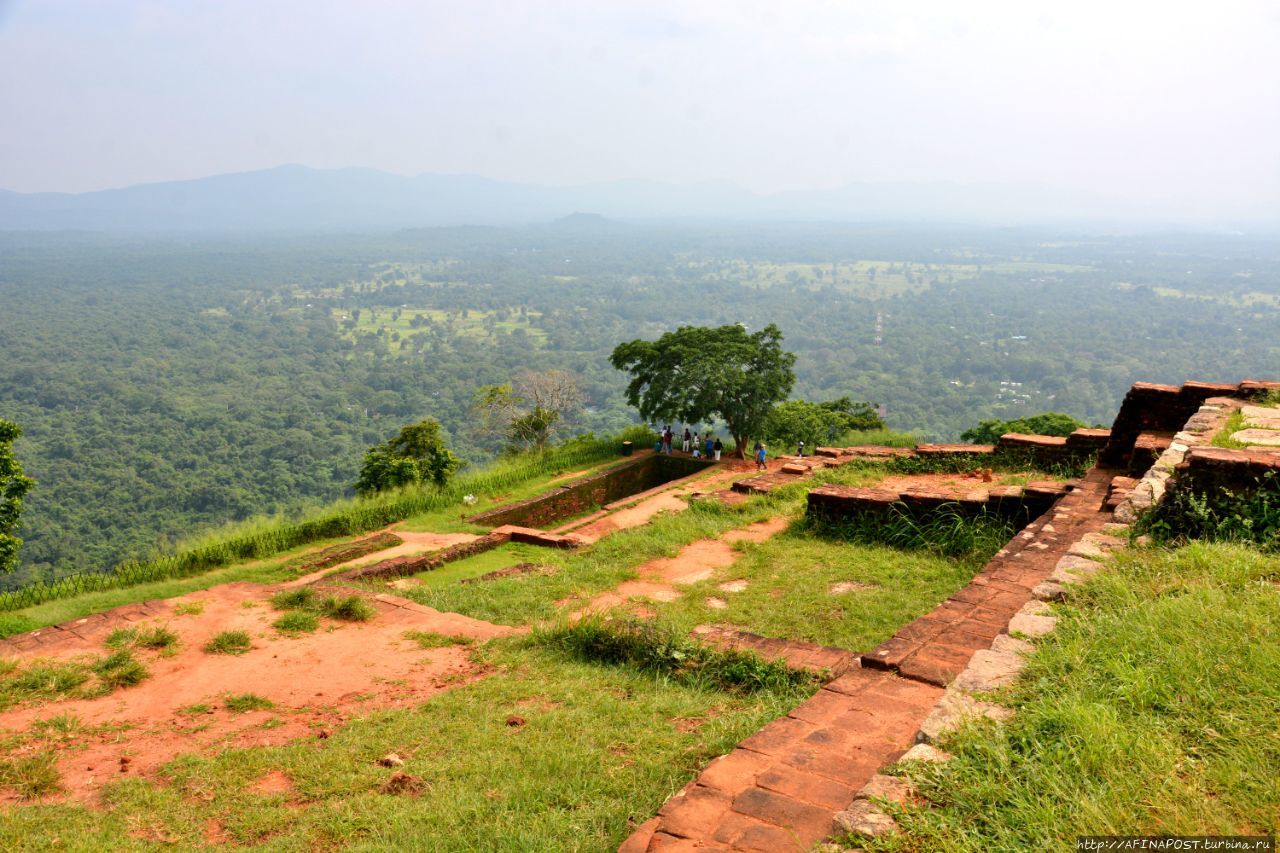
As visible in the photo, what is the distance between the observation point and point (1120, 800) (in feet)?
8.49

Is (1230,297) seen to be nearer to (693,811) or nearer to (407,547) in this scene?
(407,547)

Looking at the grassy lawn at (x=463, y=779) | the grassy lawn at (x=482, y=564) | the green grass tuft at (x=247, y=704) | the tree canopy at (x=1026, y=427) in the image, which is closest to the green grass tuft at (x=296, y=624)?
the green grass tuft at (x=247, y=704)

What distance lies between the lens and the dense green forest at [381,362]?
54.0 meters

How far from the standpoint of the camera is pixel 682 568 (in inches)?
362

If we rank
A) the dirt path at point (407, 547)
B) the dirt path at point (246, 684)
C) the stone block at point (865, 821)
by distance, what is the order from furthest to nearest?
the dirt path at point (407, 547) < the dirt path at point (246, 684) < the stone block at point (865, 821)

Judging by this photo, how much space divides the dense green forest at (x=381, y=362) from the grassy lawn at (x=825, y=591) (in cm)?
995

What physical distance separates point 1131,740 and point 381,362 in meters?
116

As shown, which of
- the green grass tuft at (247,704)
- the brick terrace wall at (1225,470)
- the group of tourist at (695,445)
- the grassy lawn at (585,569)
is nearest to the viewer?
the brick terrace wall at (1225,470)

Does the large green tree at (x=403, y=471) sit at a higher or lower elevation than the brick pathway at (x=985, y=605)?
lower

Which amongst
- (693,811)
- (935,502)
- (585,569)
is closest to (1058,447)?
(935,502)

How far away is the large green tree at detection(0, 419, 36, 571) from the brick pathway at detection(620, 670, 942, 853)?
48.4ft

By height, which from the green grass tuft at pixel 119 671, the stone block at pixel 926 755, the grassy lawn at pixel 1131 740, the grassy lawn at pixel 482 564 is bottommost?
the grassy lawn at pixel 482 564

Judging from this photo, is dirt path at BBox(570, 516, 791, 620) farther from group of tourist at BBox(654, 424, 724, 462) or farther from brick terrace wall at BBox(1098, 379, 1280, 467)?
group of tourist at BBox(654, 424, 724, 462)

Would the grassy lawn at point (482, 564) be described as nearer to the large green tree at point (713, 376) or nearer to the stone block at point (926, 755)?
the stone block at point (926, 755)
